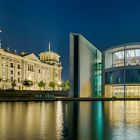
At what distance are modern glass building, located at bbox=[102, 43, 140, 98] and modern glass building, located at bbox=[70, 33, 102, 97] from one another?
5523 mm

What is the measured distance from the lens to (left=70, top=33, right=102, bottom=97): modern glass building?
99706 millimetres

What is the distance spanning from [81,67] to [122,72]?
1502 centimetres

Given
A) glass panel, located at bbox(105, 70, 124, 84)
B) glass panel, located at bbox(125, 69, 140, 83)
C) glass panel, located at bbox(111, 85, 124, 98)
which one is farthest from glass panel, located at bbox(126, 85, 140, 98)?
glass panel, located at bbox(105, 70, 124, 84)

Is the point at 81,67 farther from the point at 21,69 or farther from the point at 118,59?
the point at 21,69

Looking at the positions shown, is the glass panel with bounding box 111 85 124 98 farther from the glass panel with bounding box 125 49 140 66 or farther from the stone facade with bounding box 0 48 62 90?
the stone facade with bounding box 0 48 62 90

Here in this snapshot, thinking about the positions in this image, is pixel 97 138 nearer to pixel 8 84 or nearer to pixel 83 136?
pixel 83 136

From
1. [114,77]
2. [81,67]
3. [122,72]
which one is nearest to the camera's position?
[81,67]

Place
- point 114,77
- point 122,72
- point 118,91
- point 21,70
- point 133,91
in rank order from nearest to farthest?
point 133,91 → point 122,72 → point 118,91 → point 114,77 → point 21,70

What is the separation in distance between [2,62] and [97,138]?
119803 mm

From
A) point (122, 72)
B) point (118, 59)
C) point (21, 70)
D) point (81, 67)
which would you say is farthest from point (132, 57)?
point (21, 70)

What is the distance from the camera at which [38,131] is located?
20391 millimetres

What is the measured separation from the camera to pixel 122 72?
107188 millimetres

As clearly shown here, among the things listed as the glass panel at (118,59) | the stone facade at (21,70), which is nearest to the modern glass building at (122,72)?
the glass panel at (118,59)

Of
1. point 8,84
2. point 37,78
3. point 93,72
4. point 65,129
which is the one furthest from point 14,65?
point 65,129
